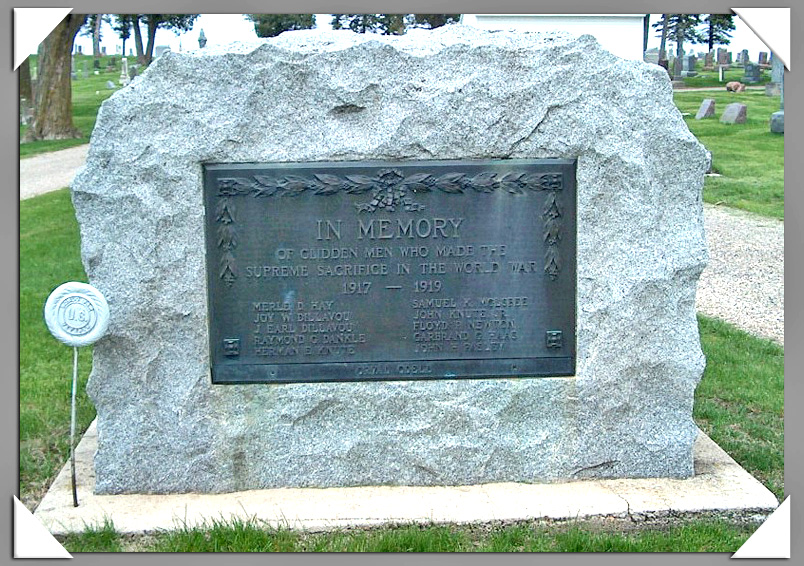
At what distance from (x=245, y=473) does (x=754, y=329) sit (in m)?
4.99

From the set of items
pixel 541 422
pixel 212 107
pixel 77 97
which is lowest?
pixel 541 422

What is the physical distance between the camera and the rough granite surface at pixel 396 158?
452 centimetres

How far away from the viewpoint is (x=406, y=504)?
461 cm

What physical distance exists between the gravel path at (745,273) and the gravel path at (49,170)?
9704 millimetres

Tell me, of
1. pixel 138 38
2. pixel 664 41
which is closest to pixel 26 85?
pixel 138 38

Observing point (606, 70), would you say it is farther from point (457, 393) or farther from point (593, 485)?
point (593, 485)

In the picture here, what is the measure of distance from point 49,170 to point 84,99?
1711 cm

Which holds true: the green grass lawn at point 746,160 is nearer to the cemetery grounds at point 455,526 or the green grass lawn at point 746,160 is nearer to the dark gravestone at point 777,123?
the dark gravestone at point 777,123

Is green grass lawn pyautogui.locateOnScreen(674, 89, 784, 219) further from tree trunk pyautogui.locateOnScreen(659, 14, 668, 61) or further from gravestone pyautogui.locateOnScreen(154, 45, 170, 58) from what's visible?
tree trunk pyautogui.locateOnScreen(659, 14, 668, 61)

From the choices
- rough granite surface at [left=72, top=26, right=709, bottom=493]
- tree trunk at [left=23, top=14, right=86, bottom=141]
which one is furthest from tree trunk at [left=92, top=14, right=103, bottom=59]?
rough granite surface at [left=72, top=26, right=709, bottom=493]

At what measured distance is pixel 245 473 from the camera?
475 cm

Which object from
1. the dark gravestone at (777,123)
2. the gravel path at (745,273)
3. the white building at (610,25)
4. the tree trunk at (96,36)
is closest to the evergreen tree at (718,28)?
the dark gravestone at (777,123)

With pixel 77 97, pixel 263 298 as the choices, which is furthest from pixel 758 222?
pixel 77 97

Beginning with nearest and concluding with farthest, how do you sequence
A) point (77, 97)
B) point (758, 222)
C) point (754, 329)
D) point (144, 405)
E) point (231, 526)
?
1. point (231, 526)
2. point (144, 405)
3. point (754, 329)
4. point (758, 222)
5. point (77, 97)
